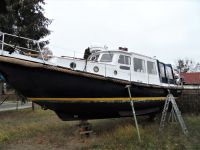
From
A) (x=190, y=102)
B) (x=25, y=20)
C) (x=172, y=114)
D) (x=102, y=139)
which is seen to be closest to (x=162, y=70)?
(x=172, y=114)

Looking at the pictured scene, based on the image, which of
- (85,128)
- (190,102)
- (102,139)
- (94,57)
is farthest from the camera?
(190,102)

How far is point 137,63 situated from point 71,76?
150 inches

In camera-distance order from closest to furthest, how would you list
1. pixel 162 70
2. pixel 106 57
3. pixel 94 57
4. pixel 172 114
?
pixel 106 57, pixel 94 57, pixel 172 114, pixel 162 70

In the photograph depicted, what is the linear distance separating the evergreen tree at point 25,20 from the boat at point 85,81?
8036mm

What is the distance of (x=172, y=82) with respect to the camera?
54.5 feet

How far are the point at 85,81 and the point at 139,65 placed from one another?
3423 mm

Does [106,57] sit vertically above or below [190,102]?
above

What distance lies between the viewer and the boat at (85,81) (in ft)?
34.4

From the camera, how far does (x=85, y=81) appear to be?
443 inches

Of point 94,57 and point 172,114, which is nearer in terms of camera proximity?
point 94,57

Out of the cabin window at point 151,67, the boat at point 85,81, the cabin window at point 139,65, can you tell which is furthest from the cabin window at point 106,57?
the cabin window at point 151,67

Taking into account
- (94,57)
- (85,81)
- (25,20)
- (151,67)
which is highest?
(25,20)

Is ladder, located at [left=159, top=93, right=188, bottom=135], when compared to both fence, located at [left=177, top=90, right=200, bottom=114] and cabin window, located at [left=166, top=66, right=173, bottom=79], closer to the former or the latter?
cabin window, located at [left=166, top=66, right=173, bottom=79]

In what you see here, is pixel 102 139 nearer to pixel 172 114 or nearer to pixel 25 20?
pixel 172 114
